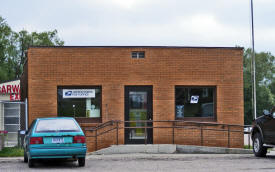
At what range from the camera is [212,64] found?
21594mm

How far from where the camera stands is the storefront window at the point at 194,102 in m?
21.4

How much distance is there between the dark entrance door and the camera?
68.5ft

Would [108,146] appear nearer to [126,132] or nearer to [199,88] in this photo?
[126,132]

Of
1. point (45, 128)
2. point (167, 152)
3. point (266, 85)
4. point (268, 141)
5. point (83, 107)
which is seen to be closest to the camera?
point (45, 128)

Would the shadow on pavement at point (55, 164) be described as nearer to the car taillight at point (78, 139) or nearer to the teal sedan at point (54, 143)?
the teal sedan at point (54, 143)

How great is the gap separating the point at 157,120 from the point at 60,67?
4289mm

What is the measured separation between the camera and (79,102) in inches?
831

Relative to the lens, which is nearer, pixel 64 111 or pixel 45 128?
pixel 45 128

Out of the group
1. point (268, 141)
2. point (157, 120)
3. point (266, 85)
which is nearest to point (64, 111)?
point (157, 120)

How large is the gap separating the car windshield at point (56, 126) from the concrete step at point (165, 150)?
501 centimetres

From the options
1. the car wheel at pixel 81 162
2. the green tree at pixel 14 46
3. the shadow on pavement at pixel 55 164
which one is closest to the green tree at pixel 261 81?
the green tree at pixel 14 46

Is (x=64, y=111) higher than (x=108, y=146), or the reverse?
(x=64, y=111)

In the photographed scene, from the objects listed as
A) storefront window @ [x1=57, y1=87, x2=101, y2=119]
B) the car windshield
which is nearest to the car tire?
the car windshield

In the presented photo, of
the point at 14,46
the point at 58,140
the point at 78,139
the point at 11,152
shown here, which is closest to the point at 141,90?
the point at 11,152
